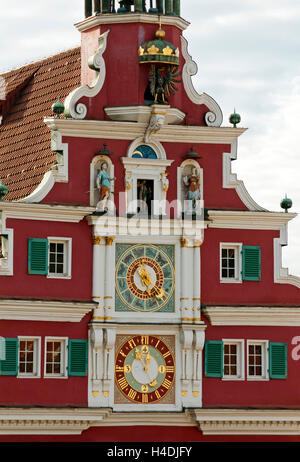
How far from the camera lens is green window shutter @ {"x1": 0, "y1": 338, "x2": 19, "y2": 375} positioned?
50500mm

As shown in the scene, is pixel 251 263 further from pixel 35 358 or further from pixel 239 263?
pixel 35 358

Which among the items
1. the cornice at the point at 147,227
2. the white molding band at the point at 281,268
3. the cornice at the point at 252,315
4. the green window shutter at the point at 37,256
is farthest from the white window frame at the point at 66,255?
the white molding band at the point at 281,268

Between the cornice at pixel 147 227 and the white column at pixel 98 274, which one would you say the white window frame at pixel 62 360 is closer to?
the white column at pixel 98 274

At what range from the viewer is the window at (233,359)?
2092 inches

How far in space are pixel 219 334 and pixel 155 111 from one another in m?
6.71

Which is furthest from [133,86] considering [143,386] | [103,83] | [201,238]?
[143,386]

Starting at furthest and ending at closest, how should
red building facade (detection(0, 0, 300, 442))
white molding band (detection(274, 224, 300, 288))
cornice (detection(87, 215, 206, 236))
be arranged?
white molding band (detection(274, 224, 300, 288)), cornice (detection(87, 215, 206, 236)), red building facade (detection(0, 0, 300, 442))

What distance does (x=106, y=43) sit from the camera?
52688 mm

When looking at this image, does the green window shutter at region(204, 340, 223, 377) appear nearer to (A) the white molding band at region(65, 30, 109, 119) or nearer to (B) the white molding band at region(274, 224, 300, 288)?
(B) the white molding band at region(274, 224, 300, 288)

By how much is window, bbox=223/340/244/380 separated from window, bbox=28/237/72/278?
5.30 metres

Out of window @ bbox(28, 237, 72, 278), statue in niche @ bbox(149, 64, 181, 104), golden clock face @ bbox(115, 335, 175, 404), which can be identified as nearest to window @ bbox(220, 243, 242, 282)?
golden clock face @ bbox(115, 335, 175, 404)

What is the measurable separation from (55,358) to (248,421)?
5.97 meters

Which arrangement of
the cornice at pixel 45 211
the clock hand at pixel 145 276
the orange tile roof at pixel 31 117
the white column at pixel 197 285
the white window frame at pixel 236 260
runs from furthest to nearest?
the orange tile roof at pixel 31 117
the white window frame at pixel 236 260
the white column at pixel 197 285
the clock hand at pixel 145 276
the cornice at pixel 45 211

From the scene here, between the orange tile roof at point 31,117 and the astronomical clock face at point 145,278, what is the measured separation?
4280 millimetres
